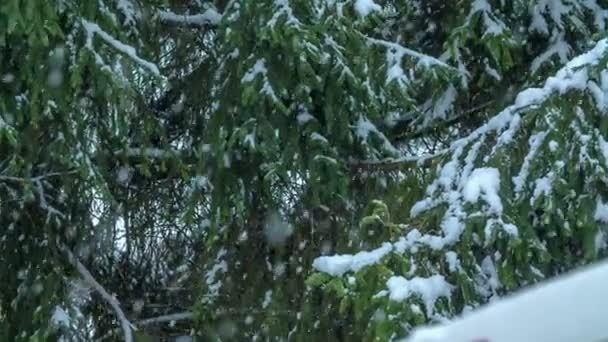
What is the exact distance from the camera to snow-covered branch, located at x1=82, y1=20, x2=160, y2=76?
224 inches

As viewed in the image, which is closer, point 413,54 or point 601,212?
point 601,212

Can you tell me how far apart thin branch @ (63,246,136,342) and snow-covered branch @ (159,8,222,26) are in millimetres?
1764

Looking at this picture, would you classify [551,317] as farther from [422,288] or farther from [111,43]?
[111,43]

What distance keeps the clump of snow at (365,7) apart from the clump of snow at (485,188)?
1402 mm

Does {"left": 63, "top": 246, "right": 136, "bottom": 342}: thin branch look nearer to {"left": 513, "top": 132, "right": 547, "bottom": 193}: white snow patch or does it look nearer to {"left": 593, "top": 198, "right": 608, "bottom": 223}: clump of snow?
{"left": 513, "top": 132, "right": 547, "bottom": 193}: white snow patch

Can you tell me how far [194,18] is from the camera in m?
7.28

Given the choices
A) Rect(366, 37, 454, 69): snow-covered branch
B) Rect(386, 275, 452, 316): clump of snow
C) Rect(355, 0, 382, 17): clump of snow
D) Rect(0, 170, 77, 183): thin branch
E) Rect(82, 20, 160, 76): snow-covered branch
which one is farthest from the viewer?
Rect(366, 37, 454, 69): snow-covered branch

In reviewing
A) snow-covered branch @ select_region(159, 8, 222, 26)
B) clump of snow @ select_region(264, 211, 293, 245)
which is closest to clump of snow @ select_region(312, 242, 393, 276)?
clump of snow @ select_region(264, 211, 293, 245)

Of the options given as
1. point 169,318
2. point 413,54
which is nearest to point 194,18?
point 413,54

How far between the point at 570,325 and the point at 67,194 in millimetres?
5748

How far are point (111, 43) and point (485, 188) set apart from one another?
224cm

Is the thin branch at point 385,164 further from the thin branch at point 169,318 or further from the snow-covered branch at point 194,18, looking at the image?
the thin branch at point 169,318

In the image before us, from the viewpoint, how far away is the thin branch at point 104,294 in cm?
710

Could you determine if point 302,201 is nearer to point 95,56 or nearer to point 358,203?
point 358,203
